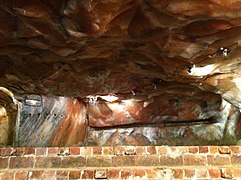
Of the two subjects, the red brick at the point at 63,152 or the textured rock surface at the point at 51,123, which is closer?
the red brick at the point at 63,152

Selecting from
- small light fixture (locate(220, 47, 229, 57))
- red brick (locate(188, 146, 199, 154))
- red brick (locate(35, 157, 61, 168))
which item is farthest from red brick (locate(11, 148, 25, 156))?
small light fixture (locate(220, 47, 229, 57))

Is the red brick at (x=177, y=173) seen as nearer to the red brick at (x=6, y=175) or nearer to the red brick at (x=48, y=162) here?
the red brick at (x=48, y=162)

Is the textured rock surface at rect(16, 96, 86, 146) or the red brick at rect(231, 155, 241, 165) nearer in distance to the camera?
the red brick at rect(231, 155, 241, 165)

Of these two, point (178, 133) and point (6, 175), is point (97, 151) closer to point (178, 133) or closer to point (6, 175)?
point (6, 175)

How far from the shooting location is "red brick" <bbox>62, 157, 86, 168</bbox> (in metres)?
1.90

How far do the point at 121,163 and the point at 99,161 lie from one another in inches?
5.7

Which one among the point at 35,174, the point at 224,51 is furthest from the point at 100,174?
the point at 224,51

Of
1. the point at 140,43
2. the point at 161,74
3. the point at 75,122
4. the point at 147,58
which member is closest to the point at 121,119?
the point at 75,122

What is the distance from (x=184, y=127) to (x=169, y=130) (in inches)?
8.1

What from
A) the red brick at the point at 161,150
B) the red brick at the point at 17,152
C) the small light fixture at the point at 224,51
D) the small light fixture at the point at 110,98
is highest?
the small light fixture at the point at 224,51

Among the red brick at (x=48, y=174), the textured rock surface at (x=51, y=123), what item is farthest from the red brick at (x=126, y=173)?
the textured rock surface at (x=51, y=123)

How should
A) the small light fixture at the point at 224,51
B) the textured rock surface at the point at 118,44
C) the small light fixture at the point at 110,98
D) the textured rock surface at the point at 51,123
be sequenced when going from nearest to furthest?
the textured rock surface at the point at 118,44, the small light fixture at the point at 224,51, the textured rock surface at the point at 51,123, the small light fixture at the point at 110,98

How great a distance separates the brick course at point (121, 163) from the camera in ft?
6.09

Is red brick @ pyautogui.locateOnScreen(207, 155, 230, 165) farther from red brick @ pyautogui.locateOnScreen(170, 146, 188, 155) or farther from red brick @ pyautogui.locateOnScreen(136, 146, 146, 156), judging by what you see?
red brick @ pyautogui.locateOnScreen(136, 146, 146, 156)
